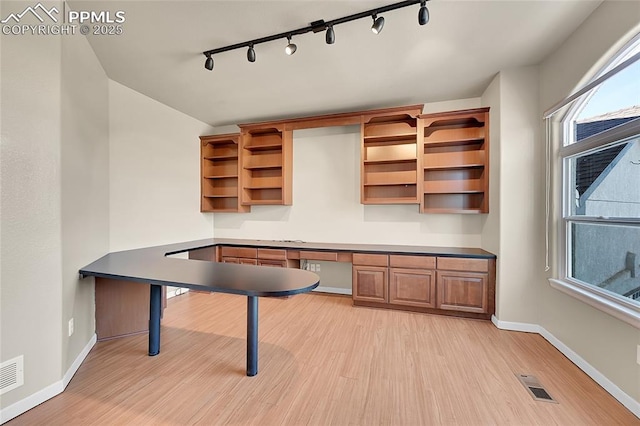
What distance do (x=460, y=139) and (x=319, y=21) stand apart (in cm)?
228

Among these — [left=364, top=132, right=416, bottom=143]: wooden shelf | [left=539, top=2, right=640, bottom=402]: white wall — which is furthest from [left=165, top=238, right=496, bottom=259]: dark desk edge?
[left=364, top=132, right=416, bottom=143]: wooden shelf

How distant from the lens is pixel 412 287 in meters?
3.27

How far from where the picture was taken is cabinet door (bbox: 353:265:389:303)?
3385 millimetres

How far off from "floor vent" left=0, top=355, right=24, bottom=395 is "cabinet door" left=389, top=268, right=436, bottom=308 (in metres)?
3.20

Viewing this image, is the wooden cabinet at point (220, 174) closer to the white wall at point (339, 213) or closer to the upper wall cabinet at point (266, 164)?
the upper wall cabinet at point (266, 164)

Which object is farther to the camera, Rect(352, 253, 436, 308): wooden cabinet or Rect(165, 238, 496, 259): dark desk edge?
Rect(352, 253, 436, 308): wooden cabinet

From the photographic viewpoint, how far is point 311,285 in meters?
1.78

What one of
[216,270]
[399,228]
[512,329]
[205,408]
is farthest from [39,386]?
[512,329]

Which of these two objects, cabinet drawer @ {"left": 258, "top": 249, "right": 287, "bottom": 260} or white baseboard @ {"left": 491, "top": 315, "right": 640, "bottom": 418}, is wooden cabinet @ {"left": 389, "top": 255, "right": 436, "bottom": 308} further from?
cabinet drawer @ {"left": 258, "top": 249, "right": 287, "bottom": 260}

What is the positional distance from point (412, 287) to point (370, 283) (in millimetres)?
507

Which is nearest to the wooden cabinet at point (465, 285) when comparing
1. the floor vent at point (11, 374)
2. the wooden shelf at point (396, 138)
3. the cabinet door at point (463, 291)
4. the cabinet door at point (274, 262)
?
the cabinet door at point (463, 291)

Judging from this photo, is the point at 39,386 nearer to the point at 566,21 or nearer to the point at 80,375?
the point at 80,375

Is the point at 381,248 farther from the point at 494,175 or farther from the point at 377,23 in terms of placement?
the point at 377,23

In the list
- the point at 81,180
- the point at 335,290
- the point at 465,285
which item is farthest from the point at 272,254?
the point at 465,285
